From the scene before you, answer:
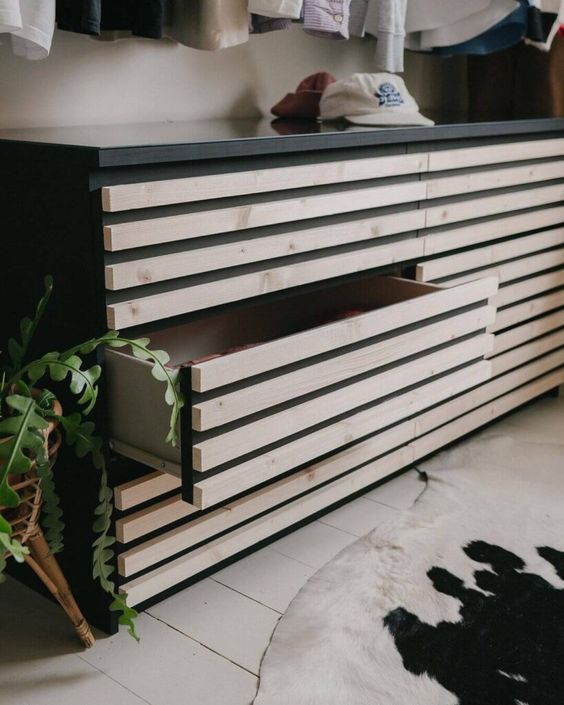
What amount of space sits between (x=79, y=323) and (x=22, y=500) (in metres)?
0.30

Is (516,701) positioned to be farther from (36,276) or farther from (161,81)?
(161,81)

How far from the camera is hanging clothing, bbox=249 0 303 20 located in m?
1.74

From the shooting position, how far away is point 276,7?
68.4 inches

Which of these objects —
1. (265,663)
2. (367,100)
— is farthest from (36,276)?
(367,100)

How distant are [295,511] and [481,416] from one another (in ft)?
2.55

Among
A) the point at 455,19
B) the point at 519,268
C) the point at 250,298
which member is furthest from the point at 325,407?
the point at 455,19

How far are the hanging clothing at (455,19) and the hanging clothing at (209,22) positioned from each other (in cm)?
79

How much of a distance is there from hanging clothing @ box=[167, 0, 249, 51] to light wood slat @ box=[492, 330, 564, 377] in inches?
43.2

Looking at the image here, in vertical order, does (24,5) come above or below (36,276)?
above

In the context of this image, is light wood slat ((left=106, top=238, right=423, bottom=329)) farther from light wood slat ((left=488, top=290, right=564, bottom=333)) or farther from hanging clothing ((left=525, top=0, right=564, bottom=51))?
hanging clothing ((left=525, top=0, right=564, bottom=51))

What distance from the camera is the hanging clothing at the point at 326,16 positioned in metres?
1.91

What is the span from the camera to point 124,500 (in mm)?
1474

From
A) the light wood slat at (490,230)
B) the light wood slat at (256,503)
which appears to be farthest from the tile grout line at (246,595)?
the light wood slat at (490,230)

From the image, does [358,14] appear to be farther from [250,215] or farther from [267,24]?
[250,215]
